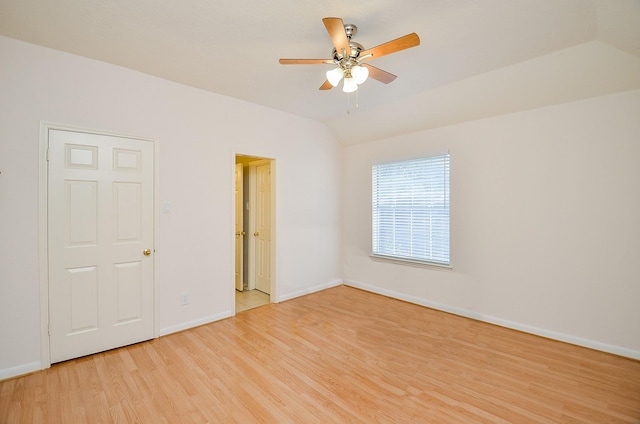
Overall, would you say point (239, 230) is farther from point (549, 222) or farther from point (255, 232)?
point (549, 222)

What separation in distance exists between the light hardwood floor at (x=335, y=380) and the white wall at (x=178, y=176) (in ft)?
1.73

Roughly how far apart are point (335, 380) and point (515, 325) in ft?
7.81

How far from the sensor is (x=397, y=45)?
6.51ft

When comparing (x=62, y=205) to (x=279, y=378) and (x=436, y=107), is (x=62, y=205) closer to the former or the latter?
(x=279, y=378)

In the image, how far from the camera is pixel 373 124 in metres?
4.41

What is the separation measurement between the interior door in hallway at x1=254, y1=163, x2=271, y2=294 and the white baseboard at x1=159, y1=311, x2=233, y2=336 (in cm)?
111

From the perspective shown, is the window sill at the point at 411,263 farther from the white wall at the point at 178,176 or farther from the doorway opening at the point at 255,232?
the doorway opening at the point at 255,232

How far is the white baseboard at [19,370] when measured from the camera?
2.36 meters

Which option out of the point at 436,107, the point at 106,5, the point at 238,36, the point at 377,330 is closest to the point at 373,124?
the point at 436,107

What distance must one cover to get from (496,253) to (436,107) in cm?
198

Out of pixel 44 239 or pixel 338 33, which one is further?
pixel 44 239

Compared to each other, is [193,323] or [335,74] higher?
[335,74]

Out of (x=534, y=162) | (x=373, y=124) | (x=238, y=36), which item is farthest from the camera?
(x=373, y=124)

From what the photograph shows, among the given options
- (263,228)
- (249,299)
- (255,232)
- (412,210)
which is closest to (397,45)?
(412,210)
